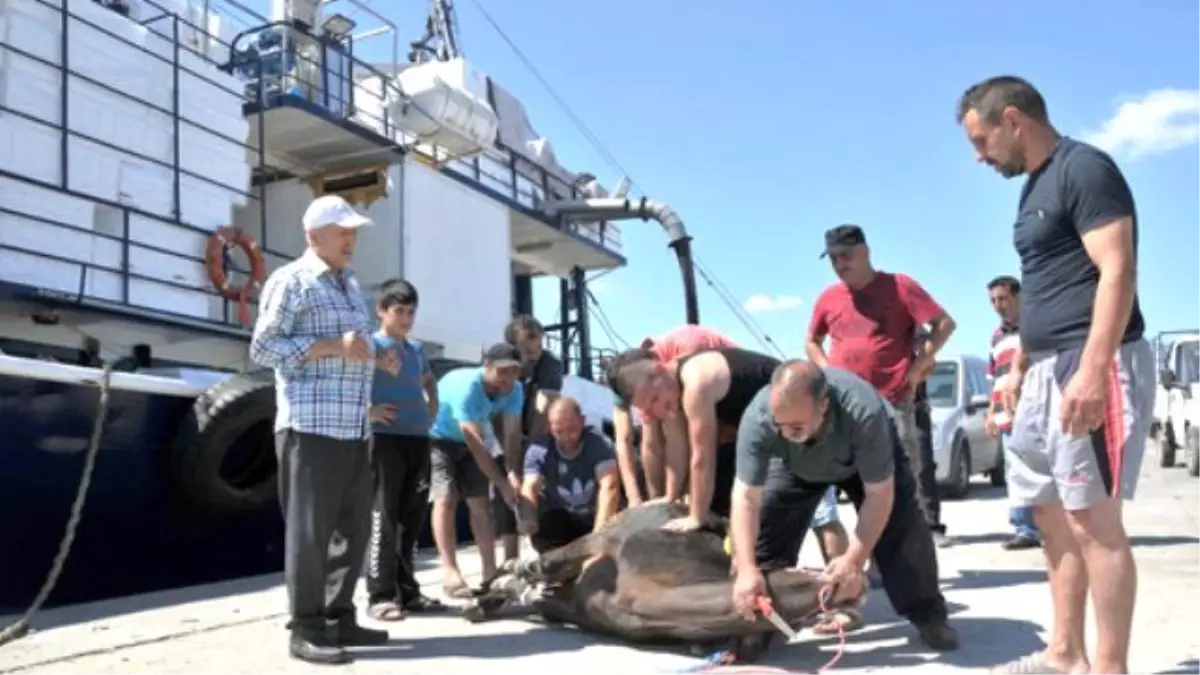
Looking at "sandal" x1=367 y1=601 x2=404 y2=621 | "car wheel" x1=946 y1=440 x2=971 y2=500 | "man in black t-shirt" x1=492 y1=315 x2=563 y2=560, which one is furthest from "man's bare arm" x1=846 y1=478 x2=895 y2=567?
"car wheel" x1=946 y1=440 x2=971 y2=500

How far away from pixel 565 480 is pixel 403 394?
0.95 m

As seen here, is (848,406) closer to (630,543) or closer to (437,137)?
(630,543)

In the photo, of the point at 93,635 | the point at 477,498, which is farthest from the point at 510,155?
the point at 93,635

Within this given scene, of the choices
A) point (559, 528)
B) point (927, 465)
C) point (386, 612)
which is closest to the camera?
point (386, 612)

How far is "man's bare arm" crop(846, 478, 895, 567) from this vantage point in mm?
3725

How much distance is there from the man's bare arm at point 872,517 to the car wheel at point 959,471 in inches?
294

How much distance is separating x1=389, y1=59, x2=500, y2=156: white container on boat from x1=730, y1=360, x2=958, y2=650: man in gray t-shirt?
25.7ft

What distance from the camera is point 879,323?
18.2ft

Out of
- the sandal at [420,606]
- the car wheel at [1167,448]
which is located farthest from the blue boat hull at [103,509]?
the car wheel at [1167,448]

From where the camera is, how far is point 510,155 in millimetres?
13398

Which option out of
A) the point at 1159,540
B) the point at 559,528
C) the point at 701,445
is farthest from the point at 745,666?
the point at 1159,540

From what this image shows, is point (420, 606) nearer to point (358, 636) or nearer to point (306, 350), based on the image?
point (358, 636)

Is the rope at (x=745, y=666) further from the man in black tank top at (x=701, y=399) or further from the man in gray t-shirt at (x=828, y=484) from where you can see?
the man in black tank top at (x=701, y=399)

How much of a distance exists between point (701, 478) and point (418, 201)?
22.0ft
